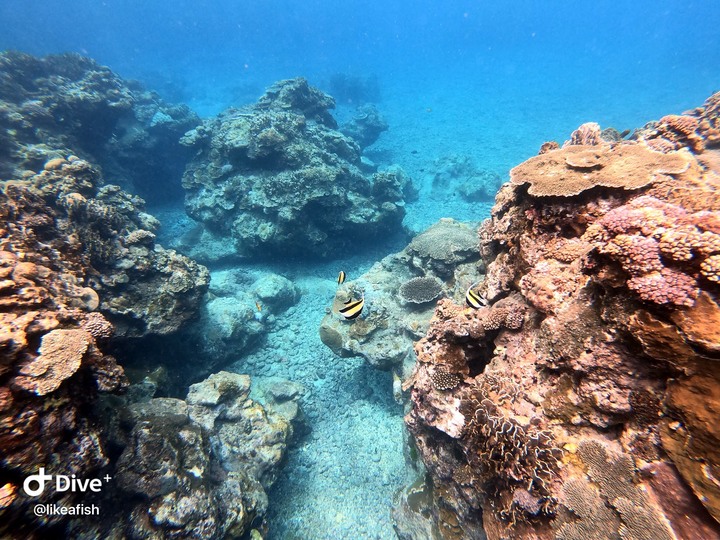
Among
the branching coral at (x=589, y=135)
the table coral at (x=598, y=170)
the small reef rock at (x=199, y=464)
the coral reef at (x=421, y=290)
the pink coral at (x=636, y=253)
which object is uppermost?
the branching coral at (x=589, y=135)

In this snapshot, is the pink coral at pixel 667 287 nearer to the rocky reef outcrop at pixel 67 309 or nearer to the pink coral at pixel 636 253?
the pink coral at pixel 636 253

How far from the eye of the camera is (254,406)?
249 inches

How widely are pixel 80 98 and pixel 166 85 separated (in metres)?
30.9

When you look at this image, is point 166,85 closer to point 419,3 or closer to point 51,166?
point 51,166

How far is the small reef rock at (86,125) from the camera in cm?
1092

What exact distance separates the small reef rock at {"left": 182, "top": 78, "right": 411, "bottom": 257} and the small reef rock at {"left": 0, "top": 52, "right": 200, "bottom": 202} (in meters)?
3.61

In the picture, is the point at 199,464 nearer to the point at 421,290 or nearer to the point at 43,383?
the point at 43,383

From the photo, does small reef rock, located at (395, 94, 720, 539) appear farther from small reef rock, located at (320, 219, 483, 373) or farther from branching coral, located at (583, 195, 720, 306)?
small reef rock, located at (320, 219, 483, 373)

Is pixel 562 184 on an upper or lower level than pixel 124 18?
lower

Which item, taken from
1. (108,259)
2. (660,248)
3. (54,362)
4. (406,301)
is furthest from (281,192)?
(660,248)

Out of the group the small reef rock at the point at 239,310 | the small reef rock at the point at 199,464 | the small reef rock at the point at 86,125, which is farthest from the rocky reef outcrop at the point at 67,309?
the small reef rock at the point at 86,125

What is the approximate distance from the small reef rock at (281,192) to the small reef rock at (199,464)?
588 cm

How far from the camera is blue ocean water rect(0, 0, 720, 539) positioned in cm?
686

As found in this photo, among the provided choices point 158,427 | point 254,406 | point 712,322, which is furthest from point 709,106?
point 158,427
